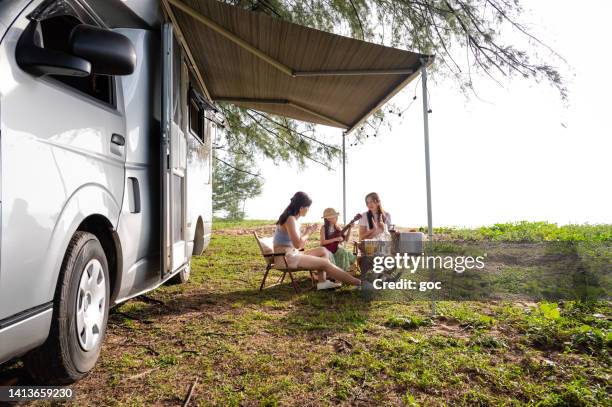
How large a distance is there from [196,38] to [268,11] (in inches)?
121

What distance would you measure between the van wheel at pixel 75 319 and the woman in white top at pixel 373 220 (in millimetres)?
4078

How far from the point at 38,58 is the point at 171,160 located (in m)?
1.59

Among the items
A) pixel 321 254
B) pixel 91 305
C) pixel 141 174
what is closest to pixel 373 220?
pixel 321 254

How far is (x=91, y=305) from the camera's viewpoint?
258cm

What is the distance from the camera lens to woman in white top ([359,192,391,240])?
20.1 ft

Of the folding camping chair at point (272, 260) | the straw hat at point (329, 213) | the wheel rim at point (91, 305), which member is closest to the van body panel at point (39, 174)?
the wheel rim at point (91, 305)

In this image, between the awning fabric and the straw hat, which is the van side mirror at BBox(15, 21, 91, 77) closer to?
the awning fabric

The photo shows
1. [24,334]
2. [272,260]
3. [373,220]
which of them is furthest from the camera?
[373,220]

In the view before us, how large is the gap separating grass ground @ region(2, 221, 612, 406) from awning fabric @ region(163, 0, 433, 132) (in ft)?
8.53

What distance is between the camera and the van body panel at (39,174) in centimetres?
182

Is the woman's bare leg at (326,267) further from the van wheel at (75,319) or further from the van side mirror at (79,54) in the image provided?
the van side mirror at (79,54)

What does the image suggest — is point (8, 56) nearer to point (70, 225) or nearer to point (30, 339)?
point (70, 225)

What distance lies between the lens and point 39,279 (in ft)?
6.56

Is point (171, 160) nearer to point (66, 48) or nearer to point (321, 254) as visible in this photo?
point (66, 48)
